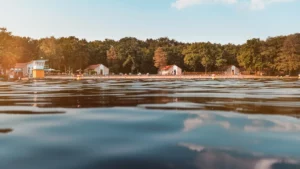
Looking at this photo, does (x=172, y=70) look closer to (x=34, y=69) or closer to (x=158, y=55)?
(x=158, y=55)

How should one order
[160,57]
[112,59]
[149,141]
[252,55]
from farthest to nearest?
[112,59]
[160,57]
[252,55]
[149,141]

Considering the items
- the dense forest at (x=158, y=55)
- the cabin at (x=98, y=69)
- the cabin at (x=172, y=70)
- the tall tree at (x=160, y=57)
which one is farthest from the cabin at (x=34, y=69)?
the cabin at (x=172, y=70)

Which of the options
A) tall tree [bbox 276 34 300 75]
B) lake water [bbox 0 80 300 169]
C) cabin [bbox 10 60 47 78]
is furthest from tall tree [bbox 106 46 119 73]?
lake water [bbox 0 80 300 169]

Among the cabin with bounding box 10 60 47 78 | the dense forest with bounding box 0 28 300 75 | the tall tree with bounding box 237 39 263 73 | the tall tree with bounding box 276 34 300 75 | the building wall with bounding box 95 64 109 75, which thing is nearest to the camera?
the cabin with bounding box 10 60 47 78

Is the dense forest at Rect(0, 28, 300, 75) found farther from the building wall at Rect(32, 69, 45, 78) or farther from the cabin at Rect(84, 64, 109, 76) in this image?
the building wall at Rect(32, 69, 45, 78)

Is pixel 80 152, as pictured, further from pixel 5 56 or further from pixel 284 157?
pixel 5 56

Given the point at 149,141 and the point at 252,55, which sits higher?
the point at 252,55

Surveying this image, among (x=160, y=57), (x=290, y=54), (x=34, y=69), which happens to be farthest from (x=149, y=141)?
(x=160, y=57)

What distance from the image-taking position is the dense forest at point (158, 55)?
269 ft

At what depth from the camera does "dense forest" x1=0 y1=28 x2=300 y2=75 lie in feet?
269

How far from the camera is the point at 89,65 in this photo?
110 meters

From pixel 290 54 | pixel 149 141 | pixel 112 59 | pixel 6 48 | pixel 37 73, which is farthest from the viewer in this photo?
pixel 112 59

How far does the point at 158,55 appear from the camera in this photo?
10494cm

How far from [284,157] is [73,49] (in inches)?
3751
